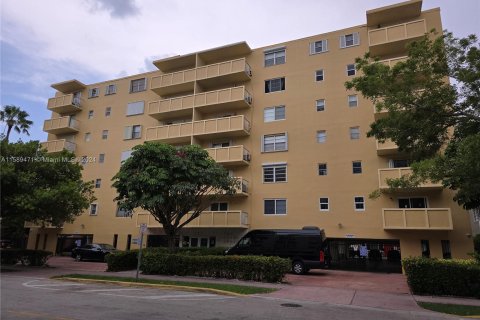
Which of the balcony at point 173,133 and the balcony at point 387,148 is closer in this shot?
the balcony at point 387,148

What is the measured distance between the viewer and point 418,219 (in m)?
21.0

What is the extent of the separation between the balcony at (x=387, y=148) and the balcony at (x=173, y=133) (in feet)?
46.0

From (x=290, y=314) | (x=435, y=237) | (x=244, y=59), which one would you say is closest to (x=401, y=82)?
(x=290, y=314)

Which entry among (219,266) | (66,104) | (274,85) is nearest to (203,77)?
(274,85)

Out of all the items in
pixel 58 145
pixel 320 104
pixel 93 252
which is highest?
pixel 320 104

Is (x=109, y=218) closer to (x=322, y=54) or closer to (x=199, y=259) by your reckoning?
(x=199, y=259)

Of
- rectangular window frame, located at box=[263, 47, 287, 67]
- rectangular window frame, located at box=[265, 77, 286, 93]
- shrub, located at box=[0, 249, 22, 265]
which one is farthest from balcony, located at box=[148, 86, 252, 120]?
shrub, located at box=[0, 249, 22, 265]

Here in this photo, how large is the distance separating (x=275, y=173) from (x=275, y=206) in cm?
241

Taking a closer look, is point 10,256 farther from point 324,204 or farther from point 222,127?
point 324,204

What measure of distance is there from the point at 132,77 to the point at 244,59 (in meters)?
12.6

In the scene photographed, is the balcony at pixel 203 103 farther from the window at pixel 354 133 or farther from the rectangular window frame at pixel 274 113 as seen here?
the window at pixel 354 133

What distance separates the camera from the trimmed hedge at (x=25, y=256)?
23.4m

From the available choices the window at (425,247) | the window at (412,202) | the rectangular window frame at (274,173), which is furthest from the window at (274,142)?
the window at (425,247)

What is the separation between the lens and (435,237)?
70.4 feet
